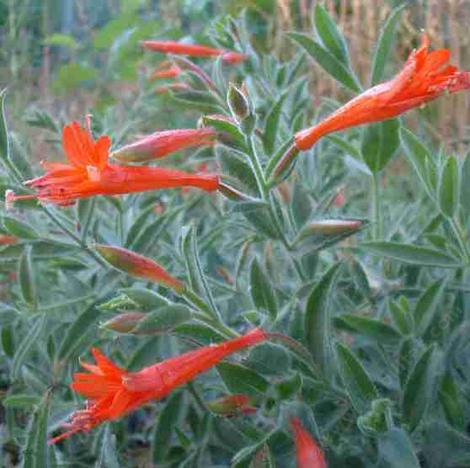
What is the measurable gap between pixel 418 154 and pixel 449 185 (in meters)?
0.13

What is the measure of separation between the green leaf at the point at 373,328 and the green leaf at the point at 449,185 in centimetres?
20

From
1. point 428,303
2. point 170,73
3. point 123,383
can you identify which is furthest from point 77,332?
point 170,73

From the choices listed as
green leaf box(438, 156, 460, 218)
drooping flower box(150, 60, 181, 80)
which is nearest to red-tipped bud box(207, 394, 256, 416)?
green leaf box(438, 156, 460, 218)

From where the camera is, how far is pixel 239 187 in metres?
1.21

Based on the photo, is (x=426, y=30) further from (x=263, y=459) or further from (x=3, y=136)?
(x=263, y=459)

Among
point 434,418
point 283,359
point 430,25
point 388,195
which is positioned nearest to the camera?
point 283,359

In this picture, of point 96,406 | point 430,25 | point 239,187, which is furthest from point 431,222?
point 430,25

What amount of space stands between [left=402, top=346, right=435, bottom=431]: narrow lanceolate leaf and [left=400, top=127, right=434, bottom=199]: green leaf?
12.5 inches

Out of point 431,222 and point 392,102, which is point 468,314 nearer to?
point 431,222

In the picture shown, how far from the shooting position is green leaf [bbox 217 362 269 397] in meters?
1.19

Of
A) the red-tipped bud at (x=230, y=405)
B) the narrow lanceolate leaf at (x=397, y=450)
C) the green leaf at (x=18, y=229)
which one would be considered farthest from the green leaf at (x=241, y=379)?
the green leaf at (x=18, y=229)

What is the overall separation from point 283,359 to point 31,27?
15.8 ft

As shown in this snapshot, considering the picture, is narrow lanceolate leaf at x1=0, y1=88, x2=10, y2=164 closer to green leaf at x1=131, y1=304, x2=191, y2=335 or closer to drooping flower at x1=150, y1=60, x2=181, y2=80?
green leaf at x1=131, y1=304, x2=191, y2=335

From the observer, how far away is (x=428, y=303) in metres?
1.34
